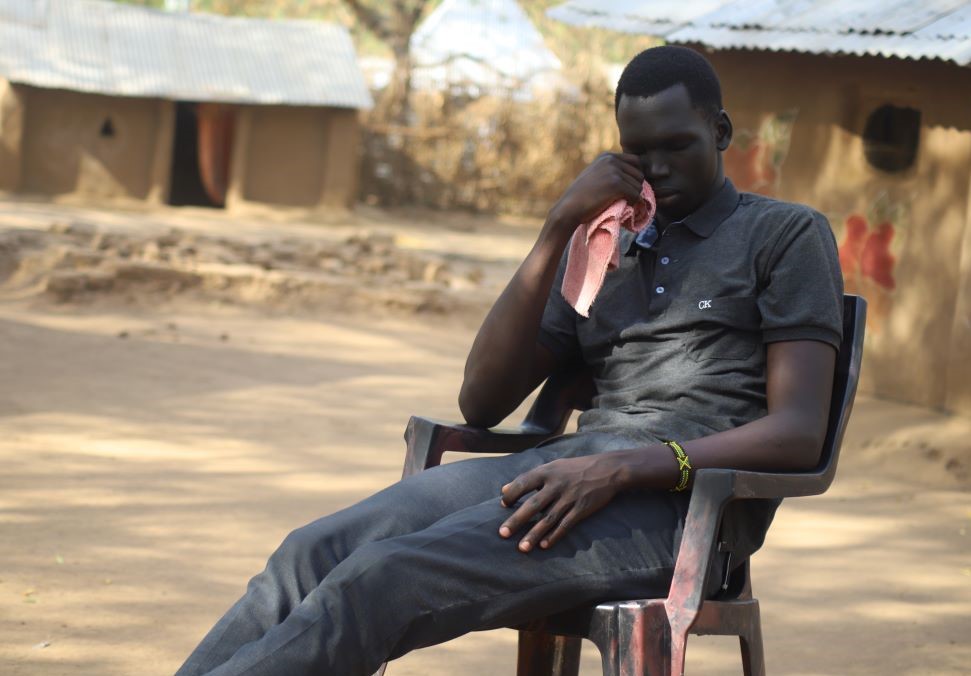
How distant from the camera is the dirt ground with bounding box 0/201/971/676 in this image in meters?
3.90

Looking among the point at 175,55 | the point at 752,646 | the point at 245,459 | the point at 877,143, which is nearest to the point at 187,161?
the point at 175,55

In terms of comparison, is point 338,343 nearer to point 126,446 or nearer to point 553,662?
point 126,446

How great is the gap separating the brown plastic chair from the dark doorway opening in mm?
16013

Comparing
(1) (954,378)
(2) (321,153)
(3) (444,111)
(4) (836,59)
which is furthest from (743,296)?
(3) (444,111)

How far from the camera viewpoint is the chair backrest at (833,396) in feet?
8.55

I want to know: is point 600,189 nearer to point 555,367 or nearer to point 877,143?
point 555,367

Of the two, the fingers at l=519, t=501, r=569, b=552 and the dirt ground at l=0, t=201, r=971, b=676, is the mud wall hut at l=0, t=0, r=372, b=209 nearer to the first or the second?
the dirt ground at l=0, t=201, r=971, b=676

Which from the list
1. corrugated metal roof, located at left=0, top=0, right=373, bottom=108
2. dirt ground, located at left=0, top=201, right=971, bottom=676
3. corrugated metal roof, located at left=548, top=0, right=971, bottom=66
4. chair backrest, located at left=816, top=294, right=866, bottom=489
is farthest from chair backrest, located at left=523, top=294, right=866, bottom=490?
corrugated metal roof, located at left=0, top=0, right=373, bottom=108

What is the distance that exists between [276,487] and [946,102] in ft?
14.8

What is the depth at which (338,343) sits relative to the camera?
9312 mm

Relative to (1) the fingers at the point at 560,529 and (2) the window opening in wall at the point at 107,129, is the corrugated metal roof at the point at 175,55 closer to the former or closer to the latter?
(2) the window opening in wall at the point at 107,129

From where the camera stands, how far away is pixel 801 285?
256 cm

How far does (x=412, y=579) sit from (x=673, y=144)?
1.10 metres

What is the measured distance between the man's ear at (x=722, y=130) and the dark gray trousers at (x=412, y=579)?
0.82 metres
